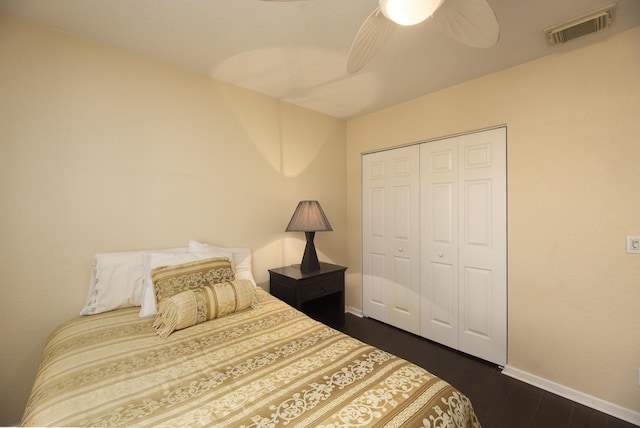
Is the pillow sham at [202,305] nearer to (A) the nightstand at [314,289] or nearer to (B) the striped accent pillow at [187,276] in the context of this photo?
(B) the striped accent pillow at [187,276]

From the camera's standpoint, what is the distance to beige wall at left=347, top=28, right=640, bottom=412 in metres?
1.65

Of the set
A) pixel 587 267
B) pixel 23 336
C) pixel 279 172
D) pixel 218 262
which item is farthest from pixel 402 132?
pixel 23 336

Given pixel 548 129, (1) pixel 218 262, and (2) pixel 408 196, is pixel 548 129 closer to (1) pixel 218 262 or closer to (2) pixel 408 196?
(2) pixel 408 196

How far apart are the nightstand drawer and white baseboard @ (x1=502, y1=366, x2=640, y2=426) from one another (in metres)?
1.51

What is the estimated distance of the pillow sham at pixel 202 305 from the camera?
1.42 m

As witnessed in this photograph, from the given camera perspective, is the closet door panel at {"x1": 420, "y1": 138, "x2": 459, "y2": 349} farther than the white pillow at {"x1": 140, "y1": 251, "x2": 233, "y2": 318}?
Yes

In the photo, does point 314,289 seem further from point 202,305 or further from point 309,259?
point 202,305

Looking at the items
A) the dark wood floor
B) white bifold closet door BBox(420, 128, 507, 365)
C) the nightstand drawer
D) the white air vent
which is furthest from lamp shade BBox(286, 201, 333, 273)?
the white air vent

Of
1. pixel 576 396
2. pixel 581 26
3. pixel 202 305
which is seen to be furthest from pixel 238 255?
pixel 581 26

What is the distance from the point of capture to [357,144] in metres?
3.27

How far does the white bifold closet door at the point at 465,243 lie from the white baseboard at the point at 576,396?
0.41 ft

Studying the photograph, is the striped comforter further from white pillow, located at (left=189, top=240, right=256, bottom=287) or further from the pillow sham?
white pillow, located at (left=189, top=240, right=256, bottom=287)

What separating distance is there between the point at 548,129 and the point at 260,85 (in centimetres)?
233

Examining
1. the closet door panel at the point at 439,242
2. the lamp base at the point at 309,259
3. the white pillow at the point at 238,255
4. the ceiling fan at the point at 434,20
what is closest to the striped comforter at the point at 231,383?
the white pillow at the point at 238,255
